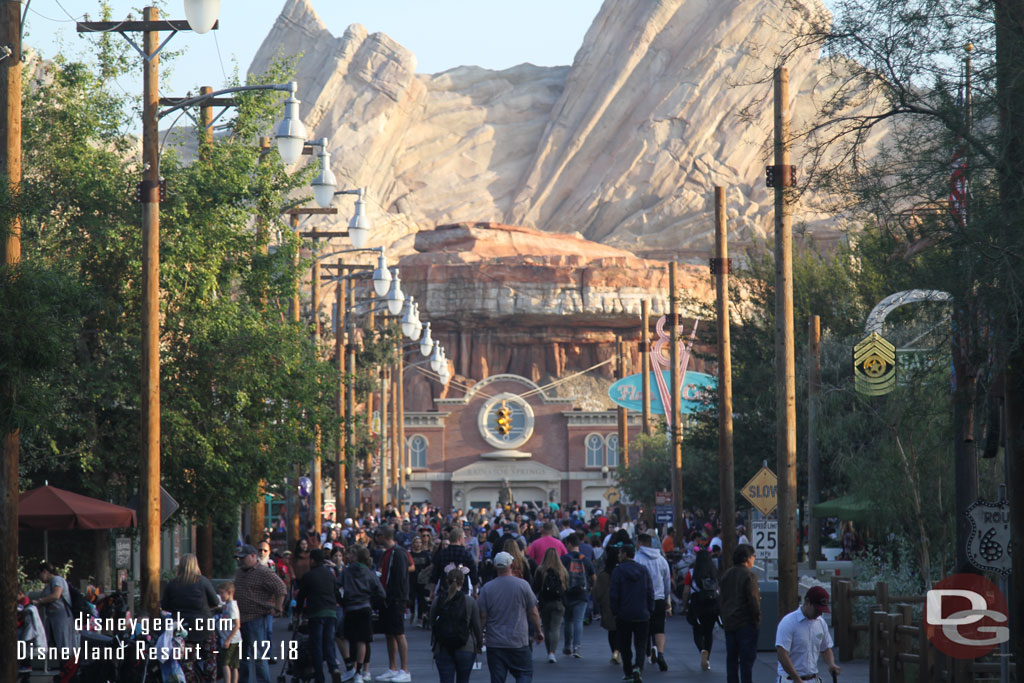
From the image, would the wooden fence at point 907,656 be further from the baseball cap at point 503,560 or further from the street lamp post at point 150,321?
the street lamp post at point 150,321

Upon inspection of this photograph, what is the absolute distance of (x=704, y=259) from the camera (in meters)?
122

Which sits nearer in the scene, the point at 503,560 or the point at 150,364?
the point at 503,560

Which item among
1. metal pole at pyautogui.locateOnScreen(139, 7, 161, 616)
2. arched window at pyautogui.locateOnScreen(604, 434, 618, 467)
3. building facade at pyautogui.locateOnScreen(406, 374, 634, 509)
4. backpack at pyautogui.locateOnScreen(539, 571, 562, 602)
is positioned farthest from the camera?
arched window at pyautogui.locateOnScreen(604, 434, 618, 467)

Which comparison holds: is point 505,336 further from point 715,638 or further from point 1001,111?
point 1001,111

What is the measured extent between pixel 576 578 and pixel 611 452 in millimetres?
69656

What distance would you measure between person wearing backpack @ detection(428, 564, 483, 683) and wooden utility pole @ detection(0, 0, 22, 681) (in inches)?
154

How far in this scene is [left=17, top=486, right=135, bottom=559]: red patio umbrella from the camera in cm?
1833

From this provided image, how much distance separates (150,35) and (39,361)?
6707 millimetres

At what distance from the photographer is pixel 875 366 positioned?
70.7ft

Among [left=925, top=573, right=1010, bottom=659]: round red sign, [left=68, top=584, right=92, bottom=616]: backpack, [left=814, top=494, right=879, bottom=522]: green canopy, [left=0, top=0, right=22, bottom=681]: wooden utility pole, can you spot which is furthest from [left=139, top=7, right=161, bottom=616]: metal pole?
[left=814, top=494, right=879, bottom=522]: green canopy

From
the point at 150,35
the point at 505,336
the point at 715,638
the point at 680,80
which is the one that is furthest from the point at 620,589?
the point at 680,80

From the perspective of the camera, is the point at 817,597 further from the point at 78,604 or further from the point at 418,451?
the point at 418,451

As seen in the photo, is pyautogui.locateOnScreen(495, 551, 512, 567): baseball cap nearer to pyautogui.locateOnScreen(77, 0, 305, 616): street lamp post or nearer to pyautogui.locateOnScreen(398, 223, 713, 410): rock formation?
pyautogui.locateOnScreen(77, 0, 305, 616): street lamp post

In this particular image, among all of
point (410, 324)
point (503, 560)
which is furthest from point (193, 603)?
point (410, 324)
